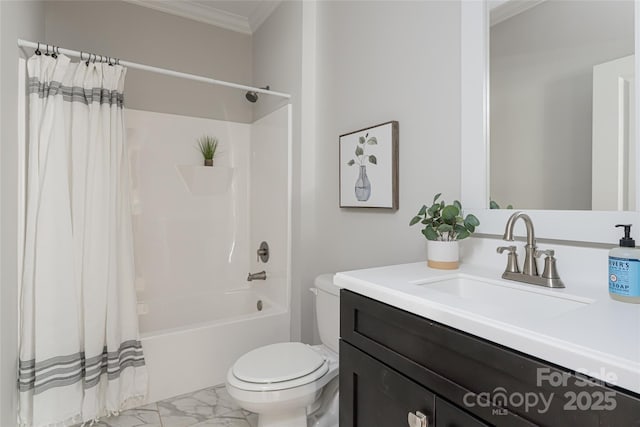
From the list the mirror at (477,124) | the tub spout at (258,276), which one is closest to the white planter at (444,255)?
the mirror at (477,124)

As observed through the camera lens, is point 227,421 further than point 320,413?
Yes

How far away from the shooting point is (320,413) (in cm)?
161

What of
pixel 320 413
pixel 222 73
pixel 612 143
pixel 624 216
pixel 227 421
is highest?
pixel 222 73

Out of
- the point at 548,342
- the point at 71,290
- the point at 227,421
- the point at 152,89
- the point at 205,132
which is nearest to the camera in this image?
the point at 548,342

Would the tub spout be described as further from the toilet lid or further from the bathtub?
the toilet lid

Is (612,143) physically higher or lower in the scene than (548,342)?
higher

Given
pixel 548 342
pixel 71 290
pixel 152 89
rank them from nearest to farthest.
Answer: pixel 548 342 < pixel 71 290 < pixel 152 89

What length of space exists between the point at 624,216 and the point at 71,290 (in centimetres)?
210

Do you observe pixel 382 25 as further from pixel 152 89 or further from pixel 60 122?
pixel 152 89

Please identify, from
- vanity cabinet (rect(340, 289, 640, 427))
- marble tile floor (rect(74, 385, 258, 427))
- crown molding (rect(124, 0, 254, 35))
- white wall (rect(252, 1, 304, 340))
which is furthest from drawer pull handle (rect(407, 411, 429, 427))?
crown molding (rect(124, 0, 254, 35))

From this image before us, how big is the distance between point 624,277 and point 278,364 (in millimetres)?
1215

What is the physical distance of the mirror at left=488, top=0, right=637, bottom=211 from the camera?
2.97 ft

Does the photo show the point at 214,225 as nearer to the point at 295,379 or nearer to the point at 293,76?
the point at 293,76

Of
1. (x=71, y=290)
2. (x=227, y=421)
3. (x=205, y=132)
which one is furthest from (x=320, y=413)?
(x=205, y=132)
